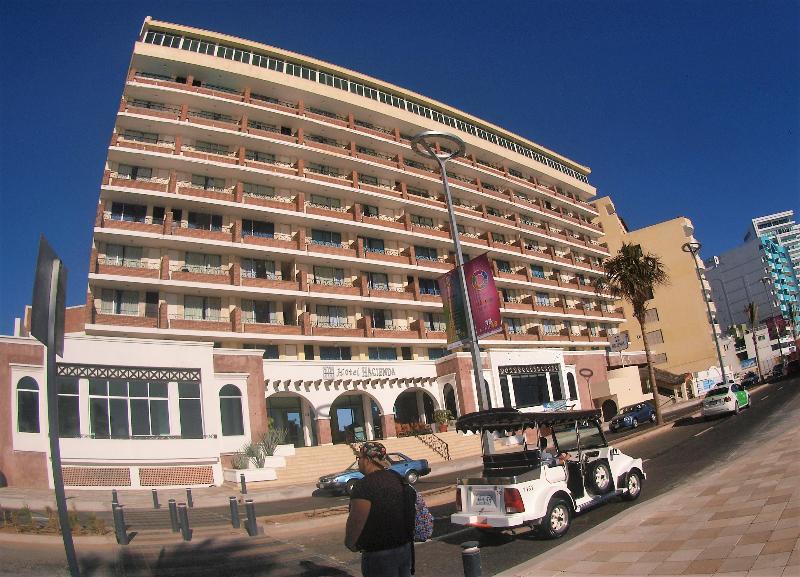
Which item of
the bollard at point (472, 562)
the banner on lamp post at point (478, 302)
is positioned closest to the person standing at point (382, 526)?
the bollard at point (472, 562)

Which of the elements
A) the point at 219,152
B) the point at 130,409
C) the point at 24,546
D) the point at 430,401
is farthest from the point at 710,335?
the point at 24,546

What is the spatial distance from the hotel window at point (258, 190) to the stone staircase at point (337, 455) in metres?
17.5

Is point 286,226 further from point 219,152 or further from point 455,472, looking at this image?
point 455,472

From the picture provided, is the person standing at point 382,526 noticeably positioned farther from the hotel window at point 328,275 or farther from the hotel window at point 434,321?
the hotel window at point 434,321

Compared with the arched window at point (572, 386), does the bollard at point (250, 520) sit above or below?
below

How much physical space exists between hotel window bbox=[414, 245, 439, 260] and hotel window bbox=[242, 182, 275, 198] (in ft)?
42.4

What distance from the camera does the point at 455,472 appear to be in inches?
939

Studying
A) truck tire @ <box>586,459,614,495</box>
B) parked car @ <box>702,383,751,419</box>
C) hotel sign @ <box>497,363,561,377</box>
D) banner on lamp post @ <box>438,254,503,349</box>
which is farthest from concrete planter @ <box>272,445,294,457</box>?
parked car @ <box>702,383,751,419</box>

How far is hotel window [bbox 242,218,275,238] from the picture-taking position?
34281 millimetres

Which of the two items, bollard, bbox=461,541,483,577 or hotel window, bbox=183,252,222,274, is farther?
hotel window, bbox=183,252,222,274

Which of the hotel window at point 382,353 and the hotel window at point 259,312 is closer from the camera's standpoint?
the hotel window at point 259,312

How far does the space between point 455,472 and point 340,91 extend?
99.8 ft

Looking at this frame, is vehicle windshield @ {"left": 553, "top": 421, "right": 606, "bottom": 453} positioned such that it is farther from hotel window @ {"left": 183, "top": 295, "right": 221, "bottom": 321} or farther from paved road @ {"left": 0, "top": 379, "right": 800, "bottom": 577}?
hotel window @ {"left": 183, "top": 295, "right": 221, "bottom": 321}

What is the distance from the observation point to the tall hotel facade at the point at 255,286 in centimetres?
2219
